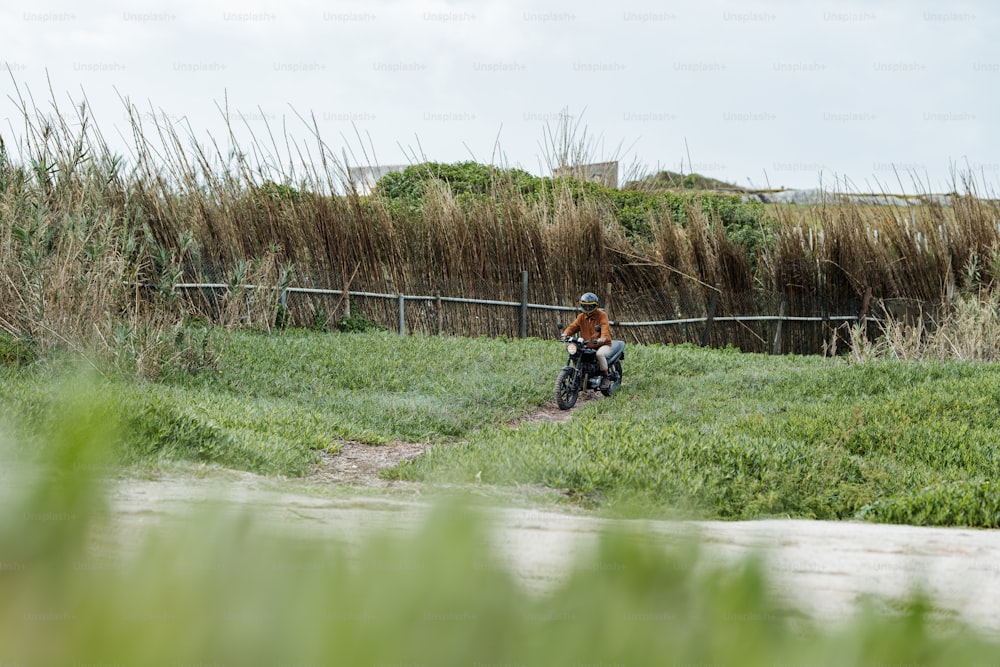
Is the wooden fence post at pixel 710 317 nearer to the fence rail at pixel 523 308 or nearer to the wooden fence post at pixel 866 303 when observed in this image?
the fence rail at pixel 523 308

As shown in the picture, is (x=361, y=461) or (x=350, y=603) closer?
(x=350, y=603)

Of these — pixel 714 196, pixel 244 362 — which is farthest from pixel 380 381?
pixel 714 196

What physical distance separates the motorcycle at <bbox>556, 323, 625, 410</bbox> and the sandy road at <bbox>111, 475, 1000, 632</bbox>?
7.04 metres

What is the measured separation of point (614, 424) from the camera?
286 inches

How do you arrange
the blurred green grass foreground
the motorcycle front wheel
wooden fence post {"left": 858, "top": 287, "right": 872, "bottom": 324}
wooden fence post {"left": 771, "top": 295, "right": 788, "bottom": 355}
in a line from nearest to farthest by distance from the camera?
the blurred green grass foreground → the motorcycle front wheel → wooden fence post {"left": 858, "top": 287, "right": 872, "bottom": 324} → wooden fence post {"left": 771, "top": 295, "right": 788, "bottom": 355}

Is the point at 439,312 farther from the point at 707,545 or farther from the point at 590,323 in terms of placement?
the point at 707,545

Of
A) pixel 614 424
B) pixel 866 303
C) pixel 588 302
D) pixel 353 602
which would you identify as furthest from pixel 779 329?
pixel 353 602

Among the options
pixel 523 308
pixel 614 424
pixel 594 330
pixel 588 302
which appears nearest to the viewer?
pixel 614 424

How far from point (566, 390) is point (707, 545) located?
28.9 ft

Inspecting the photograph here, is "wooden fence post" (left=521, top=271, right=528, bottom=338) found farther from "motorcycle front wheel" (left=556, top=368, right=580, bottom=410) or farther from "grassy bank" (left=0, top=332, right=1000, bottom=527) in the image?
"motorcycle front wheel" (left=556, top=368, right=580, bottom=410)

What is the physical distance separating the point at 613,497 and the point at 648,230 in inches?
525

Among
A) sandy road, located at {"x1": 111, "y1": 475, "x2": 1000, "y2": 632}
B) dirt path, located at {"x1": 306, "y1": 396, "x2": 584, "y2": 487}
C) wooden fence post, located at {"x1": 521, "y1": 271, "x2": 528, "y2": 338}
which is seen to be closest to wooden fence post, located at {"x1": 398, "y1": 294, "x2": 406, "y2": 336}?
wooden fence post, located at {"x1": 521, "y1": 271, "x2": 528, "y2": 338}

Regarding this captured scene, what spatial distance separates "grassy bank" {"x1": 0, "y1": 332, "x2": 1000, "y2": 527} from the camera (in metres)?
5.32

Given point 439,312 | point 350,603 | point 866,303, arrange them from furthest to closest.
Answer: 1. point 866,303
2. point 439,312
3. point 350,603
